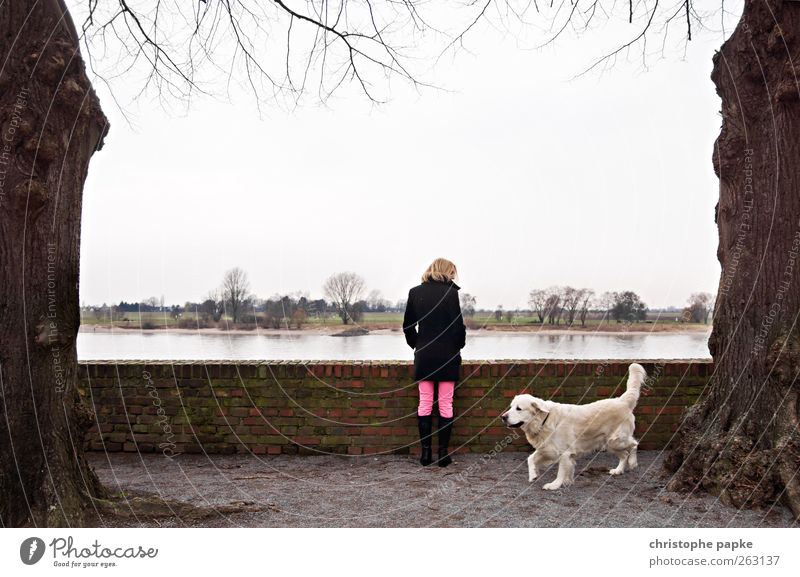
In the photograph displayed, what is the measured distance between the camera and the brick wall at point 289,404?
19.8 ft

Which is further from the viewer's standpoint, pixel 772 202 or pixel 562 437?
pixel 562 437

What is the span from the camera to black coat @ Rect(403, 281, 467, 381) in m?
5.68

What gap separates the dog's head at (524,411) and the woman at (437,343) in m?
0.76

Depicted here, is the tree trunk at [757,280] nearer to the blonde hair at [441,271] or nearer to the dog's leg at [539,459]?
the dog's leg at [539,459]

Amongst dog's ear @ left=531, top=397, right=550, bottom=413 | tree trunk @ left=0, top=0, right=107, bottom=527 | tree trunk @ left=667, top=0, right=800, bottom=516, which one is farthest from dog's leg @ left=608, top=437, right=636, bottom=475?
tree trunk @ left=0, top=0, right=107, bottom=527

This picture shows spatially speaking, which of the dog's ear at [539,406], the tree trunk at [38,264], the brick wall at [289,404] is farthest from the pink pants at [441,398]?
the tree trunk at [38,264]

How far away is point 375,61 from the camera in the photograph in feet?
19.0

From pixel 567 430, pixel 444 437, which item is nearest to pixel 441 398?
pixel 444 437

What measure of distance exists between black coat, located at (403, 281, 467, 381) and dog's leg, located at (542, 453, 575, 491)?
3.90ft

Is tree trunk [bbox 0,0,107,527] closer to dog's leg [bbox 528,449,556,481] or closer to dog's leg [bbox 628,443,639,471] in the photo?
dog's leg [bbox 528,449,556,481]
